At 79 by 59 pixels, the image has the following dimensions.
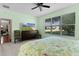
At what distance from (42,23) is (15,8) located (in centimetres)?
61

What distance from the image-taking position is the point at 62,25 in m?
1.77

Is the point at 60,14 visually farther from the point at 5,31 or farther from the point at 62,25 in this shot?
the point at 5,31

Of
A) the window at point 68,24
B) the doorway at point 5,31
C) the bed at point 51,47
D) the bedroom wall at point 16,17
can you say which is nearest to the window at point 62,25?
the window at point 68,24

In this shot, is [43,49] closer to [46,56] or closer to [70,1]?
[46,56]

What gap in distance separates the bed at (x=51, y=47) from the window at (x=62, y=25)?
14 cm

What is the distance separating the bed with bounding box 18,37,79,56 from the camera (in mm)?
1561

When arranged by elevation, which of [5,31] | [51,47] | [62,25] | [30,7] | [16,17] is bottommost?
[51,47]

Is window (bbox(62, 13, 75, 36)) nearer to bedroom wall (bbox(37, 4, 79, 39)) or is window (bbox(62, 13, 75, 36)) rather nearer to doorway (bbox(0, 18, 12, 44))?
bedroom wall (bbox(37, 4, 79, 39))

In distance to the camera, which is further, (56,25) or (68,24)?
(56,25)

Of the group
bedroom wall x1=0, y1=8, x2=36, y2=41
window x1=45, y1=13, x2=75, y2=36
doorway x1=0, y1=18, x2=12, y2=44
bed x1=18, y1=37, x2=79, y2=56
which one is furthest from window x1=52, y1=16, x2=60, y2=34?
doorway x1=0, y1=18, x2=12, y2=44

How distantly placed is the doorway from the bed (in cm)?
35

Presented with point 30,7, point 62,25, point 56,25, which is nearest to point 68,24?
point 62,25

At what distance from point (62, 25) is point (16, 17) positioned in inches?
36.0

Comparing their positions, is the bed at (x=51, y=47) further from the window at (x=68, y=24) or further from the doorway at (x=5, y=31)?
the doorway at (x=5, y=31)
